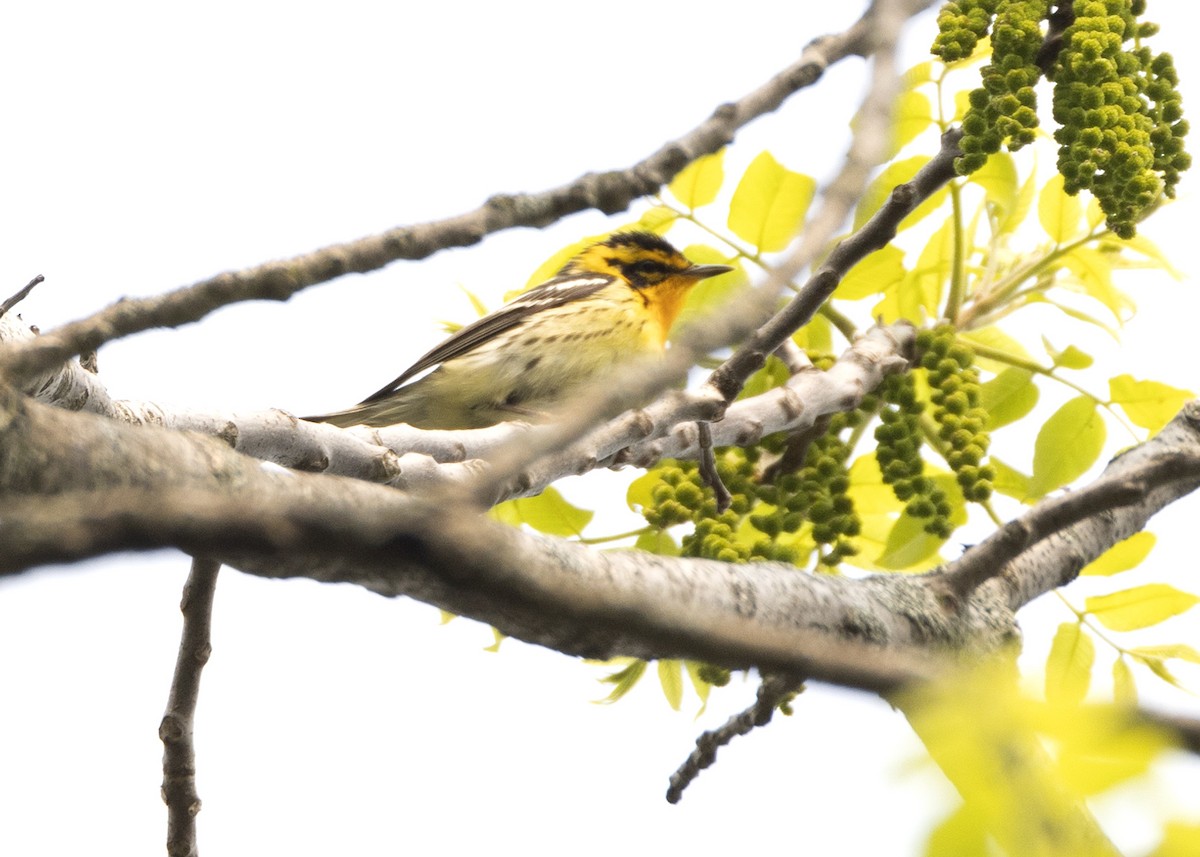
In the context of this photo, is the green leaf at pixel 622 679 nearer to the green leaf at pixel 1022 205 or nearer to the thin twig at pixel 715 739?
the thin twig at pixel 715 739

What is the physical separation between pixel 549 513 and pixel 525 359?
1.64 m

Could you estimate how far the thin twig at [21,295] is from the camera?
2189mm

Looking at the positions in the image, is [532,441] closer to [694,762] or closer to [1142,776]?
[1142,776]

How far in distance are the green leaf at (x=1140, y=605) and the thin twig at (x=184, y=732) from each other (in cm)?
214

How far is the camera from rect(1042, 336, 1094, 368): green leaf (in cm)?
344

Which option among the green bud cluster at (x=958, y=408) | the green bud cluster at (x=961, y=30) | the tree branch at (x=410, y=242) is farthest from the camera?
the green bud cluster at (x=958, y=408)

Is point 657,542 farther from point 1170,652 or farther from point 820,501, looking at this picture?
point 1170,652

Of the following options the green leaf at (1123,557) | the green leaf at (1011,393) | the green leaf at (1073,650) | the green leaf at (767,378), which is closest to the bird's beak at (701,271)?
the green leaf at (767,378)

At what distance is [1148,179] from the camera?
8.05 ft

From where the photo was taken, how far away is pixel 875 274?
143 inches

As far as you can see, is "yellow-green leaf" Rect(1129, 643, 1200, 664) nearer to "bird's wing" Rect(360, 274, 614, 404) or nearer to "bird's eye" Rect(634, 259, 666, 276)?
"bird's wing" Rect(360, 274, 614, 404)

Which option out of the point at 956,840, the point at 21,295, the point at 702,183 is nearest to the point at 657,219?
the point at 702,183

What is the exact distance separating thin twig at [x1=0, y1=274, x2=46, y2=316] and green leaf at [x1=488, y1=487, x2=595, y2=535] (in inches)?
58.2

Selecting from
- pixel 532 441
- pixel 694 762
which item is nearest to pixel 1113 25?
pixel 694 762
